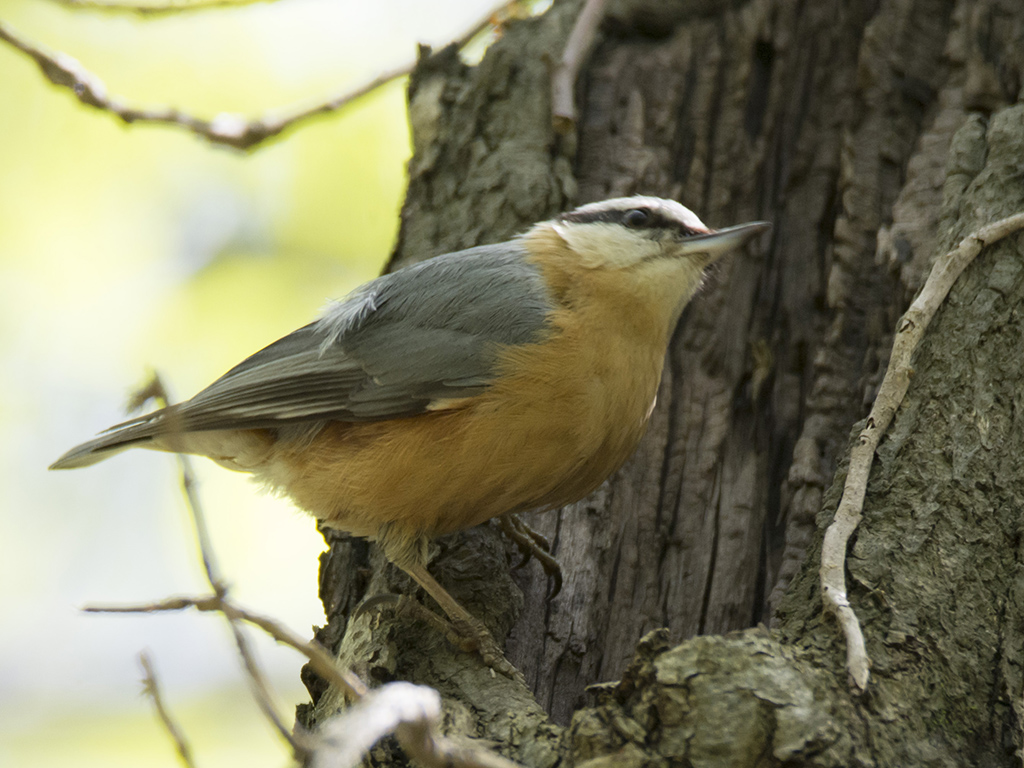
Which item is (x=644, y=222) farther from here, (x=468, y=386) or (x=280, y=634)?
(x=280, y=634)

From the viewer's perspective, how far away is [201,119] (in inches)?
142

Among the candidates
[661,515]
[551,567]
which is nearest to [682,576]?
[661,515]

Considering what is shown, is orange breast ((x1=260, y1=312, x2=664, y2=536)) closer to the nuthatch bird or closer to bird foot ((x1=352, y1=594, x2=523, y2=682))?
the nuthatch bird

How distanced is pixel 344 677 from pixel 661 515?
1.63m

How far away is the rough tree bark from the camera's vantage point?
5.61 ft

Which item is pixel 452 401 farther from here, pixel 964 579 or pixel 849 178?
pixel 849 178

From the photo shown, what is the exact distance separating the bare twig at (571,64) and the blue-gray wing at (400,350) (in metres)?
0.63

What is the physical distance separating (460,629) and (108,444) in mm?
1375

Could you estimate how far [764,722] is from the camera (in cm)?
156

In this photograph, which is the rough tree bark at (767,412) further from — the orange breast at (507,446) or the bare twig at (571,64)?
the orange breast at (507,446)

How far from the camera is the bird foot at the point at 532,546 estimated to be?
2.65 meters

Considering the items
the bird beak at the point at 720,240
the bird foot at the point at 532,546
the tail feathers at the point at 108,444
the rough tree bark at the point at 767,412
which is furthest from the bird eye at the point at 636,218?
the tail feathers at the point at 108,444

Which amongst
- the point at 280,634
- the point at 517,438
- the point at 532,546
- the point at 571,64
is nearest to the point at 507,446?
the point at 517,438

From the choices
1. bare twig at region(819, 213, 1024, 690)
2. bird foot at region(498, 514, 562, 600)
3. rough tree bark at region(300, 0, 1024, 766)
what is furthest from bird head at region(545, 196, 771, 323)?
bird foot at region(498, 514, 562, 600)
